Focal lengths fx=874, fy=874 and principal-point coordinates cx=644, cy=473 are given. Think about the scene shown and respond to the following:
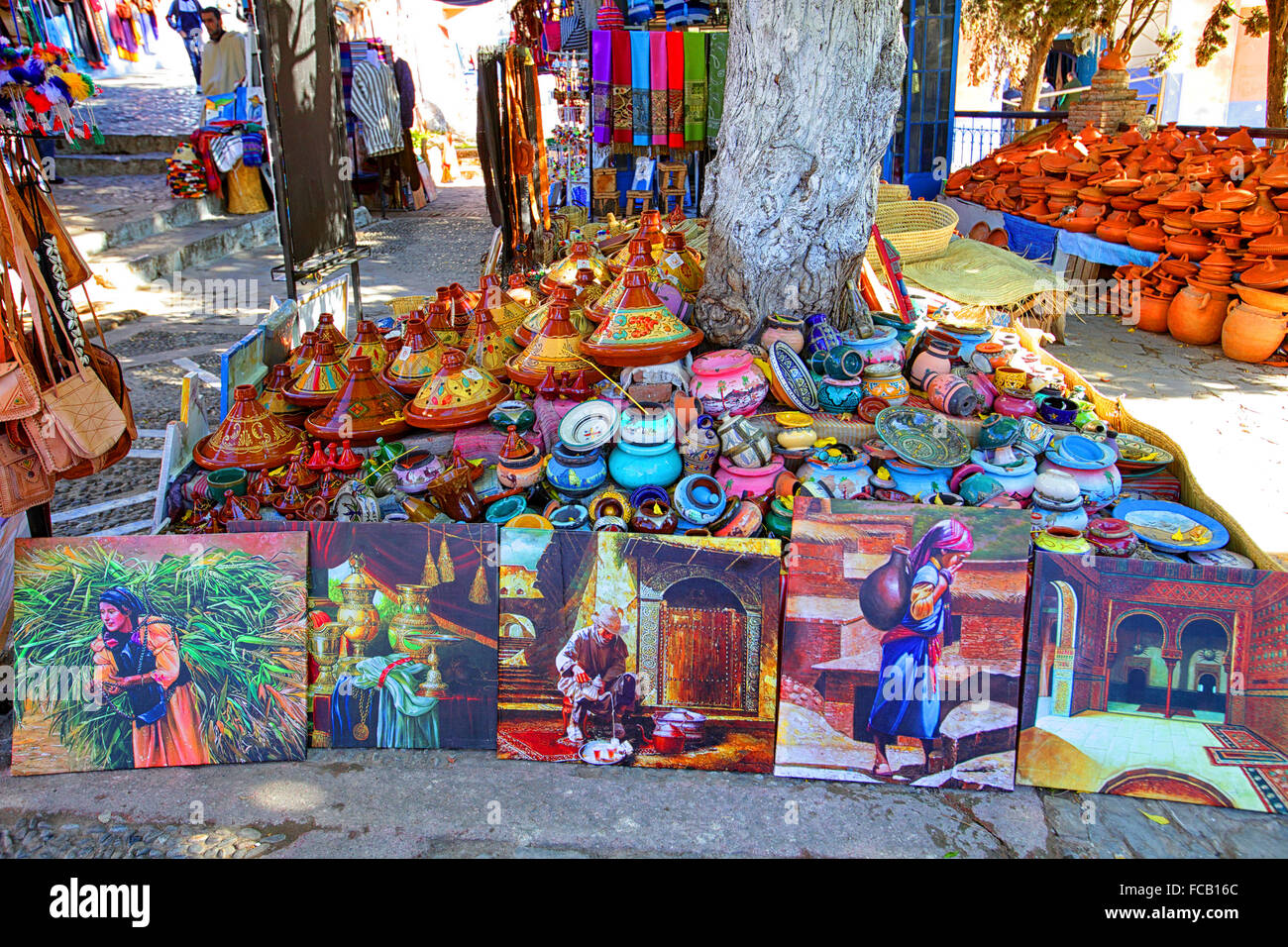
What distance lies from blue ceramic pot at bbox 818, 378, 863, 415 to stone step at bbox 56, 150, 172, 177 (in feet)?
34.1

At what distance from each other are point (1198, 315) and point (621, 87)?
548cm

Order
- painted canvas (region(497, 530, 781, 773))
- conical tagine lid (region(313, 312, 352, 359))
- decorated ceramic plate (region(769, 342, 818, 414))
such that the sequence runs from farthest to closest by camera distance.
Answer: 1. conical tagine lid (region(313, 312, 352, 359))
2. decorated ceramic plate (region(769, 342, 818, 414))
3. painted canvas (region(497, 530, 781, 773))

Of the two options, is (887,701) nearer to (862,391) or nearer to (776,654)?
(776,654)

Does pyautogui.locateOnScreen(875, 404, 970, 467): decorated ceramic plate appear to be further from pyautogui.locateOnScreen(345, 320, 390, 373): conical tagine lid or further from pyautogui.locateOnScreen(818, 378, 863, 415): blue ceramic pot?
pyautogui.locateOnScreen(345, 320, 390, 373): conical tagine lid

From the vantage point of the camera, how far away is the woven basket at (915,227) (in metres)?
6.83

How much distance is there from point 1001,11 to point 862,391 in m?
12.0

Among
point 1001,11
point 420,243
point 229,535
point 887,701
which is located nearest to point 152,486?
point 229,535

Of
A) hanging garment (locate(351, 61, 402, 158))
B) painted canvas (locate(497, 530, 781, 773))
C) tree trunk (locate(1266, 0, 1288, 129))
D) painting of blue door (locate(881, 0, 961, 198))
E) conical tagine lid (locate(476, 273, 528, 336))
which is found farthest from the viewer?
hanging garment (locate(351, 61, 402, 158))

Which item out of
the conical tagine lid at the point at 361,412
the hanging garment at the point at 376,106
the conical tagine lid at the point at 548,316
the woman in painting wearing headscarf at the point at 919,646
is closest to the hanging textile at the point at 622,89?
the hanging garment at the point at 376,106

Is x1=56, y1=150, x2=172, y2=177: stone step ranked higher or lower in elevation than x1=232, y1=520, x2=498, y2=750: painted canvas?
higher

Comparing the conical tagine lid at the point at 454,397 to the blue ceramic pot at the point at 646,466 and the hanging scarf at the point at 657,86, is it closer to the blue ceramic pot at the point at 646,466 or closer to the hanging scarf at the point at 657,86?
the blue ceramic pot at the point at 646,466

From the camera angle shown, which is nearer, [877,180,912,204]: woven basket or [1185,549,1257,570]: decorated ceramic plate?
[1185,549,1257,570]: decorated ceramic plate

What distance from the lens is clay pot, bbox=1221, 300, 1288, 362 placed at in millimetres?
5883

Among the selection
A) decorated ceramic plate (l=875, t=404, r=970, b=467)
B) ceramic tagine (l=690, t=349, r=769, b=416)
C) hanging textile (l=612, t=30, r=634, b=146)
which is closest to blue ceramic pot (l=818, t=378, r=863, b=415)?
decorated ceramic plate (l=875, t=404, r=970, b=467)
